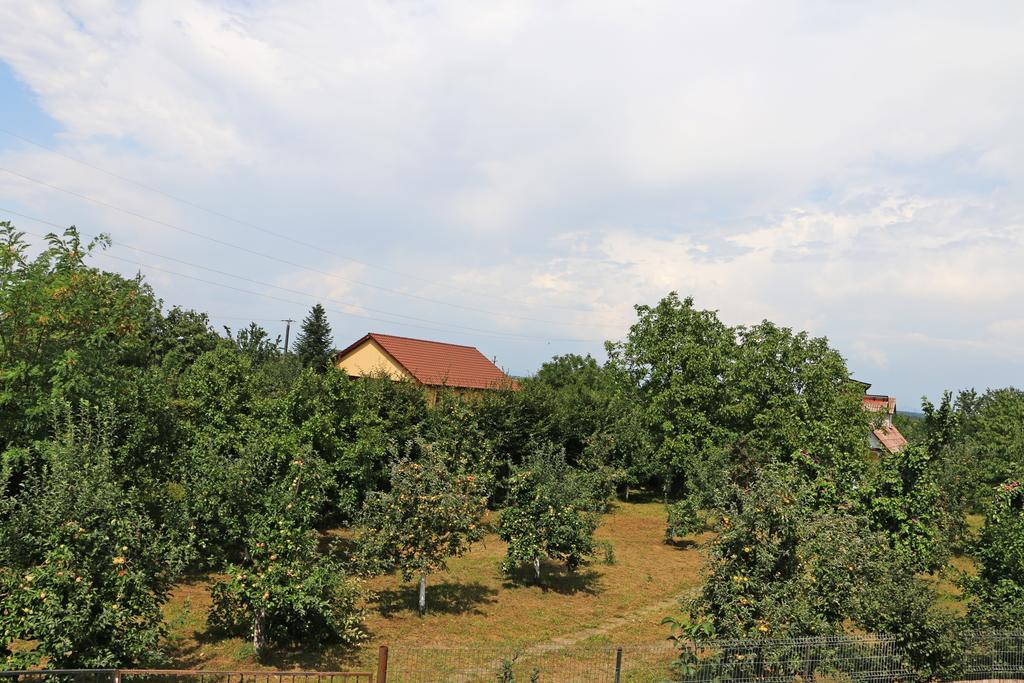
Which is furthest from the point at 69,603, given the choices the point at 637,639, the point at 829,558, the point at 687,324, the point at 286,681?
the point at 687,324

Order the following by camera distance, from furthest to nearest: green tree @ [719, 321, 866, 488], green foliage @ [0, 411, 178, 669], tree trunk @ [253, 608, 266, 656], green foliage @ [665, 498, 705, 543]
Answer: green tree @ [719, 321, 866, 488], green foliage @ [665, 498, 705, 543], tree trunk @ [253, 608, 266, 656], green foliage @ [0, 411, 178, 669]

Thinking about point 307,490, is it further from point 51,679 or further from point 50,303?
point 50,303

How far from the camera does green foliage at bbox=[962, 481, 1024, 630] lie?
1312 cm

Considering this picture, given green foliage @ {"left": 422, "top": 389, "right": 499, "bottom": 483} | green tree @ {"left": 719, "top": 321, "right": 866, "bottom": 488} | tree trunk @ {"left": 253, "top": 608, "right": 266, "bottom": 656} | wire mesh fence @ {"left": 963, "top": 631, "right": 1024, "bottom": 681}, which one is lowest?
tree trunk @ {"left": 253, "top": 608, "right": 266, "bottom": 656}

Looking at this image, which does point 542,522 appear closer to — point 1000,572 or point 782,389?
point 1000,572

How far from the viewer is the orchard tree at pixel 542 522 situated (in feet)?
62.2

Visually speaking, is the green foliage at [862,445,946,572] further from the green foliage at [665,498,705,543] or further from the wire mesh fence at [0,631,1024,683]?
the green foliage at [665,498,705,543]

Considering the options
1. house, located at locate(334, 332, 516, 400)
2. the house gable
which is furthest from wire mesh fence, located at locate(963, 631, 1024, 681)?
the house gable

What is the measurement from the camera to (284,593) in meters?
12.2

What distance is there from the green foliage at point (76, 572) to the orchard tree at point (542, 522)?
1027 cm

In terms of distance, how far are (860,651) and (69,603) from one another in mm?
12753

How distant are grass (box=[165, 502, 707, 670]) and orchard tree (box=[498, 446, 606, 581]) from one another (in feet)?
3.45

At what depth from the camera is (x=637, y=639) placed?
15.2 meters

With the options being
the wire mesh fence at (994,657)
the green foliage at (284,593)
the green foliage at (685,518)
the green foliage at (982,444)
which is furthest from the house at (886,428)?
the green foliage at (284,593)
